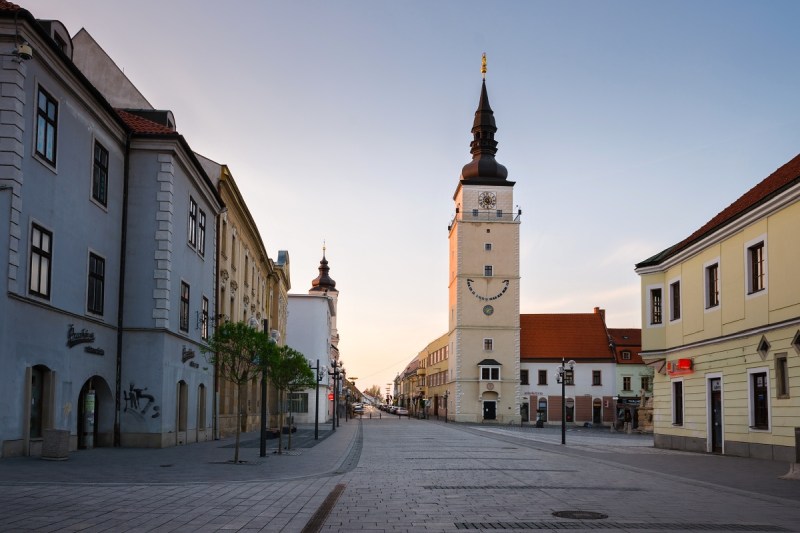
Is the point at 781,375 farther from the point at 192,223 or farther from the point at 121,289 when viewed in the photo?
the point at 192,223

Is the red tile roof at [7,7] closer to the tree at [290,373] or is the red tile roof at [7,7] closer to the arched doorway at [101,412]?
the arched doorway at [101,412]

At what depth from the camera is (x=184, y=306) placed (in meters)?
29.4

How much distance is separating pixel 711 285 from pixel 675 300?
3878 mm

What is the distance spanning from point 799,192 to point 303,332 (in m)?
62.2

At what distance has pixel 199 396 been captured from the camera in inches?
1273

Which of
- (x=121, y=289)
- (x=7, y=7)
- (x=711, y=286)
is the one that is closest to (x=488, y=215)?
(x=711, y=286)

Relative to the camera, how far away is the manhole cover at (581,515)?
11.4 m

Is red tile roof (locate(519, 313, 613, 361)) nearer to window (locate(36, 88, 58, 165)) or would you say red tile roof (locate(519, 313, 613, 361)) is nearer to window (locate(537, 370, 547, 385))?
window (locate(537, 370, 547, 385))

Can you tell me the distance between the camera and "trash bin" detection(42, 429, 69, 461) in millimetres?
18781

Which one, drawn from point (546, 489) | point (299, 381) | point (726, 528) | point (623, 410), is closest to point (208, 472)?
point (546, 489)

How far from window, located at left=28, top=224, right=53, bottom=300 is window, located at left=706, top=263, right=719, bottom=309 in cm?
2213

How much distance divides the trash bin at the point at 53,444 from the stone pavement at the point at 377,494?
47 cm

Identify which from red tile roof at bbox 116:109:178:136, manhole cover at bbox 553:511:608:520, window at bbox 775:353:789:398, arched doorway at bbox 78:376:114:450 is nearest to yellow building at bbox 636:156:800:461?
window at bbox 775:353:789:398

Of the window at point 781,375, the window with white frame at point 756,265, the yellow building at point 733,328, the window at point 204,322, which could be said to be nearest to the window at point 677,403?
the yellow building at point 733,328
